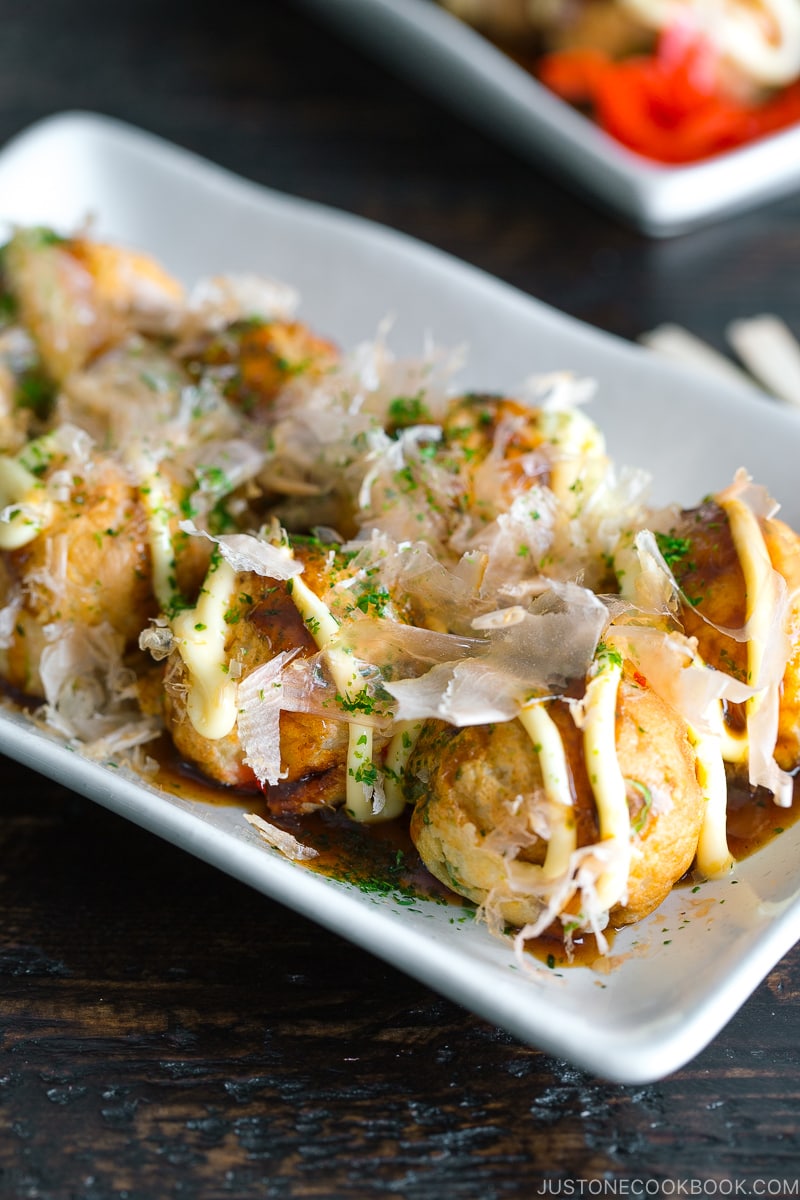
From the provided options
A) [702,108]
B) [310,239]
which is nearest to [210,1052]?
[310,239]

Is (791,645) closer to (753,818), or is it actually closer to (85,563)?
(753,818)

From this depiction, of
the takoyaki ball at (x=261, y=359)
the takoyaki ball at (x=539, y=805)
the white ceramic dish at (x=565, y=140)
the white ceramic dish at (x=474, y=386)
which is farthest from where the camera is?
the white ceramic dish at (x=565, y=140)

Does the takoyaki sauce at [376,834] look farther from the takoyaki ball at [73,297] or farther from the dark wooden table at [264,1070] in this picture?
the takoyaki ball at [73,297]

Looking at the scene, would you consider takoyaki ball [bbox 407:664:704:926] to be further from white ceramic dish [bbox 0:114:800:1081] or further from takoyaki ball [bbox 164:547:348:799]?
takoyaki ball [bbox 164:547:348:799]

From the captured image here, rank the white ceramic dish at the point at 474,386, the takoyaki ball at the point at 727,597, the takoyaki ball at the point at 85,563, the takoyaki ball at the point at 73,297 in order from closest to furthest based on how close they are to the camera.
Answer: the white ceramic dish at the point at 474,386 < the takoyaki ball at the point at 727,597 < the takoyaki ball at the point at 85,563 < the takoyaki ball at the point at 73,297

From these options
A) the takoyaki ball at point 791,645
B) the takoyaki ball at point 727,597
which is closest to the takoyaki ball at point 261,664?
the takoyaki ball at point 727,597

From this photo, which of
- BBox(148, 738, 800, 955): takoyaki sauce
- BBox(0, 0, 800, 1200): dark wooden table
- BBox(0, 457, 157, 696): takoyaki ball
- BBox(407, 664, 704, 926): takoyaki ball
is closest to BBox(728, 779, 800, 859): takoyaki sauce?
BBox(148, 738, 800, 955): takoyaki sauce

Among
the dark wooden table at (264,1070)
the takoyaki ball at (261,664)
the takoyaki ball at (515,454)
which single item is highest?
the takoyaki ball at (515,454)
